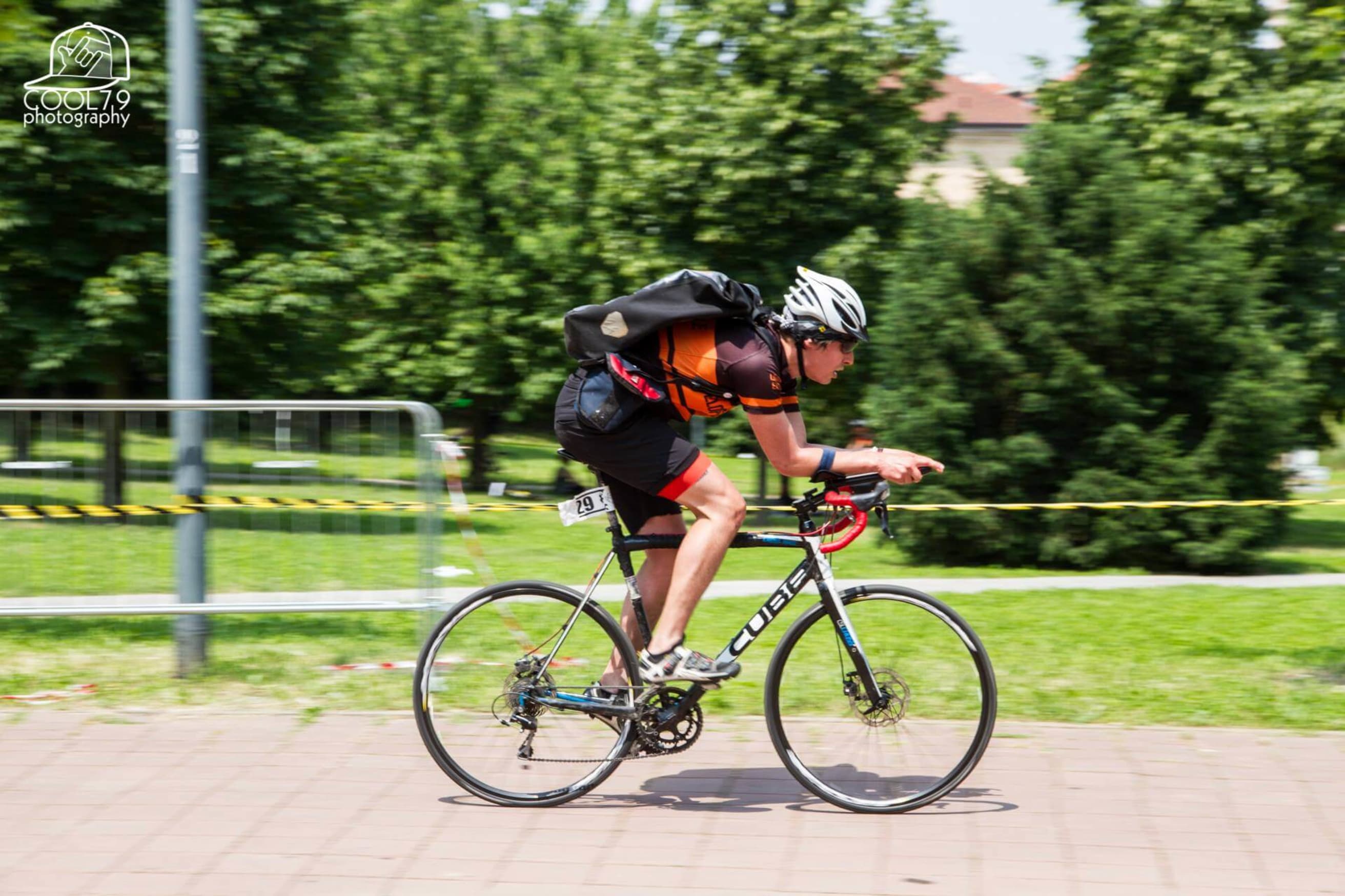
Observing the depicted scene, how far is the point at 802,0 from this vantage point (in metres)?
18.9

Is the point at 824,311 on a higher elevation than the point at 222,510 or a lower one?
higher

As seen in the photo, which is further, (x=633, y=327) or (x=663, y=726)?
(x=663, y=726)

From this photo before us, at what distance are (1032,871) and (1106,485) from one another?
9.81m

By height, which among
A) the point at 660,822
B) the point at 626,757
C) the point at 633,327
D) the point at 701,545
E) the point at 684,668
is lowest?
the point at 660,822

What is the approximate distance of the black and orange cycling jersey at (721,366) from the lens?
194 inches

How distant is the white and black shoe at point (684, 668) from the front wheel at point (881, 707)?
157mm

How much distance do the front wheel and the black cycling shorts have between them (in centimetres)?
64

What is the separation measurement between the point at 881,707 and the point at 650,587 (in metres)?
0.91

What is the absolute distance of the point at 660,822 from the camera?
16.3 feet

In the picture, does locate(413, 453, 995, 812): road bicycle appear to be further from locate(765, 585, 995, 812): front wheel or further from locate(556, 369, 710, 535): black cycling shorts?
locate(556, 369, 710, 535): black cycling shorts

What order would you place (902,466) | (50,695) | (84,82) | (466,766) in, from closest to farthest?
1. (902,466)
2. (466,766)
3. (50,695)
4. (84,82)

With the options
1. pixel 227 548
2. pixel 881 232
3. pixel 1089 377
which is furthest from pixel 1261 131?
pixel 227 548

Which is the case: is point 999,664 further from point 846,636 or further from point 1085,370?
point 1085,370

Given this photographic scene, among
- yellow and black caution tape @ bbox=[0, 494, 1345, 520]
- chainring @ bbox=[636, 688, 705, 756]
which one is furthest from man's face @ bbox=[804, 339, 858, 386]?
yellow and black caution tape @ bbox=[0, 494, 1345, 520]
